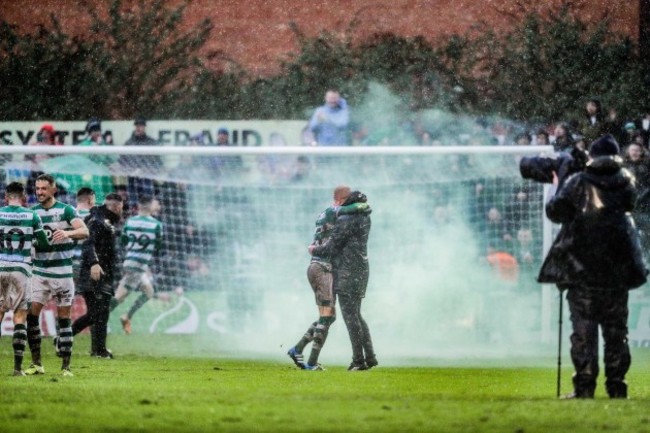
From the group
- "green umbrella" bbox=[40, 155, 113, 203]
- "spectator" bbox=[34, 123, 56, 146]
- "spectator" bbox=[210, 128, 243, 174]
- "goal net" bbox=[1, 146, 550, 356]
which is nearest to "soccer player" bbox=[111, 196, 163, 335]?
"goal net" bbox=[1, 146, 550, 356]

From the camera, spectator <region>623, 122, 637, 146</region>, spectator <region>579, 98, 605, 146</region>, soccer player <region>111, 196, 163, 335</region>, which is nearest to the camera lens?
the camera

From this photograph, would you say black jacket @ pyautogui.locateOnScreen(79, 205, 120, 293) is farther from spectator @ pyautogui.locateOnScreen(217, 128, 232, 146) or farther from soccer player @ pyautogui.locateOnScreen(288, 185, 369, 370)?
spectator @ pyautogui.locateOnScreen(217, 128, 232, 146)

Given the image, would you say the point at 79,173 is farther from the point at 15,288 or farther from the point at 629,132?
the point at 629,132

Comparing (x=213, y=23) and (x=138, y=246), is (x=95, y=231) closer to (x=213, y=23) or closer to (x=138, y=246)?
(x=138, y=246)

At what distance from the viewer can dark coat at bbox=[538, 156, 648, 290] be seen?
1209cm

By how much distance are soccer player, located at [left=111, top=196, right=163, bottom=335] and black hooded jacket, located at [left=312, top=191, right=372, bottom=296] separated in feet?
15.9

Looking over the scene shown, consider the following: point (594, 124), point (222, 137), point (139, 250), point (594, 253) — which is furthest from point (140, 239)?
point (594, 253)

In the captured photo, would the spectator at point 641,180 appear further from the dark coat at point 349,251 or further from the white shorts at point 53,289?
the white shorts at point 53,289

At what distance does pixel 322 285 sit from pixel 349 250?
1.63ft

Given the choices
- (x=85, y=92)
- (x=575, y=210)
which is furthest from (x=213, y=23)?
(x=575, y=210)

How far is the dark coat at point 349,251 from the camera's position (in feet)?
51.3

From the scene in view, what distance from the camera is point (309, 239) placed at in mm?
20672

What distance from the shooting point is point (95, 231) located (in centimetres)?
1759

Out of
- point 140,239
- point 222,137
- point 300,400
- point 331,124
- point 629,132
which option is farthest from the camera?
point 331,124
